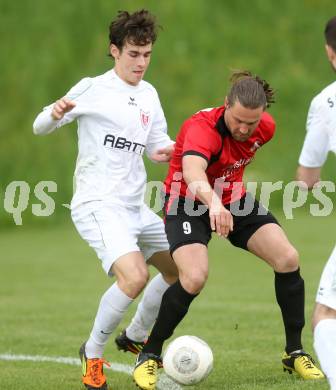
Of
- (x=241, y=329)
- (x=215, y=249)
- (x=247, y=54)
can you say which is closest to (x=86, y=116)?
(x=241, y=329)

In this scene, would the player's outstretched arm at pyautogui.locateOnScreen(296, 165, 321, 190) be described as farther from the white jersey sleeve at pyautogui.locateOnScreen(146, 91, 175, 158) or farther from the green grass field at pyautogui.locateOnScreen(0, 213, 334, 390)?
the white jersey sleeve at pyautogui.locateOnScreen(146, 91, 175, 158)

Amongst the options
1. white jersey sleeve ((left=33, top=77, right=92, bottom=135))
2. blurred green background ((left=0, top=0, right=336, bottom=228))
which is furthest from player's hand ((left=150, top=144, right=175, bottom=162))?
blurred green background ((left=0, top=0, right=336, bottom=228))

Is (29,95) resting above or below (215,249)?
above

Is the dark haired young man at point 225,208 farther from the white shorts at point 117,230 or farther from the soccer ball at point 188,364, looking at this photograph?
the white shorts at point 117,230

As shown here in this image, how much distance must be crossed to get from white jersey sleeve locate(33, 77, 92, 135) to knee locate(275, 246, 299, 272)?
1742mm

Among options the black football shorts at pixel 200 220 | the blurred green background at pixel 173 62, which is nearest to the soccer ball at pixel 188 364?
the black football shorts at pixel 200 220

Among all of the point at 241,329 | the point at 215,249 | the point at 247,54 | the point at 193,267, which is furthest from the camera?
the point at 247,54

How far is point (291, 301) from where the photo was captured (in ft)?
22.2

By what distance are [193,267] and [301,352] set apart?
105cm

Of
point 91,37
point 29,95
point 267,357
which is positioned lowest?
point 267,357

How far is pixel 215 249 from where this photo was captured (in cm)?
1586

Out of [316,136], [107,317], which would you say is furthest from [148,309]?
[316,136]

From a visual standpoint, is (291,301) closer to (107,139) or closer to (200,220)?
(200,220)

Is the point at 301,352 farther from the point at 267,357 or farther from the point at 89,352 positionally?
the point at 89,352
